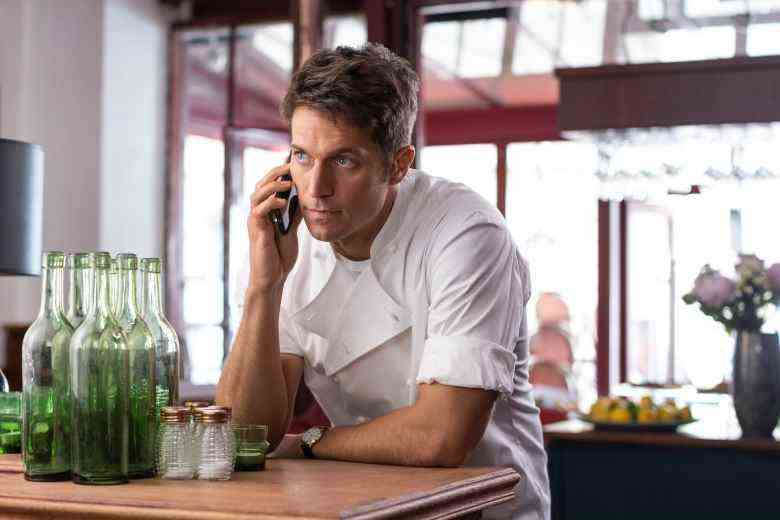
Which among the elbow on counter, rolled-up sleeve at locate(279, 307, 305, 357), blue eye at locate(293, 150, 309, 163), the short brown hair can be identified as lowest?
the elbow on counter

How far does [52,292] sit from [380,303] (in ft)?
2.04

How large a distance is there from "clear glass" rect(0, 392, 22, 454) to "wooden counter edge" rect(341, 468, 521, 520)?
2.48ft

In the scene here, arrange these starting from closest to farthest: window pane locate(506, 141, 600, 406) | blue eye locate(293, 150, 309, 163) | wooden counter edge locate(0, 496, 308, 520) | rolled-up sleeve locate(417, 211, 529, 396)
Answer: wooden counter edge locate(0, 496, 308, 520), rolled-up sleeve locate(417, 211, 529, 396), blue eye locate(293, 150, 309, 163), window pane locate(506, 141, 600, 406)

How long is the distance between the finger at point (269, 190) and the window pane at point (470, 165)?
603 centimetres

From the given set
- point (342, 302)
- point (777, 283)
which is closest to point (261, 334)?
point (342, 302)

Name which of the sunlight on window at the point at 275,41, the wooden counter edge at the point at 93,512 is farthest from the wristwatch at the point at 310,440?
the sunlight on window at the point at 275,41

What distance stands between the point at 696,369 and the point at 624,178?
3.02 metres

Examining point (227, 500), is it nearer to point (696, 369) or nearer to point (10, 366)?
point (10, 366)

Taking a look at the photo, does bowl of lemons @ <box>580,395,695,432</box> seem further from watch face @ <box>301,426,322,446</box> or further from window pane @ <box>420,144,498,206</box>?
window pane @ <box>420,144,498,206</box>

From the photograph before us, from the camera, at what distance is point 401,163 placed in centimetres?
216

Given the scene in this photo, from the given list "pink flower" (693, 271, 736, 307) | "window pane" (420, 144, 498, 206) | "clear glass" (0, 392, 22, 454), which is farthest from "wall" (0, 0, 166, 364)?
"clear glass" (0, 392, 22, 454)

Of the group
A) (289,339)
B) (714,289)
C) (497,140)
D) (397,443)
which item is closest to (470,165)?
(497,140)

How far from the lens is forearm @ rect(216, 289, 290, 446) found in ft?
6.88

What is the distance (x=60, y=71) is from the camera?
6.18 metres
